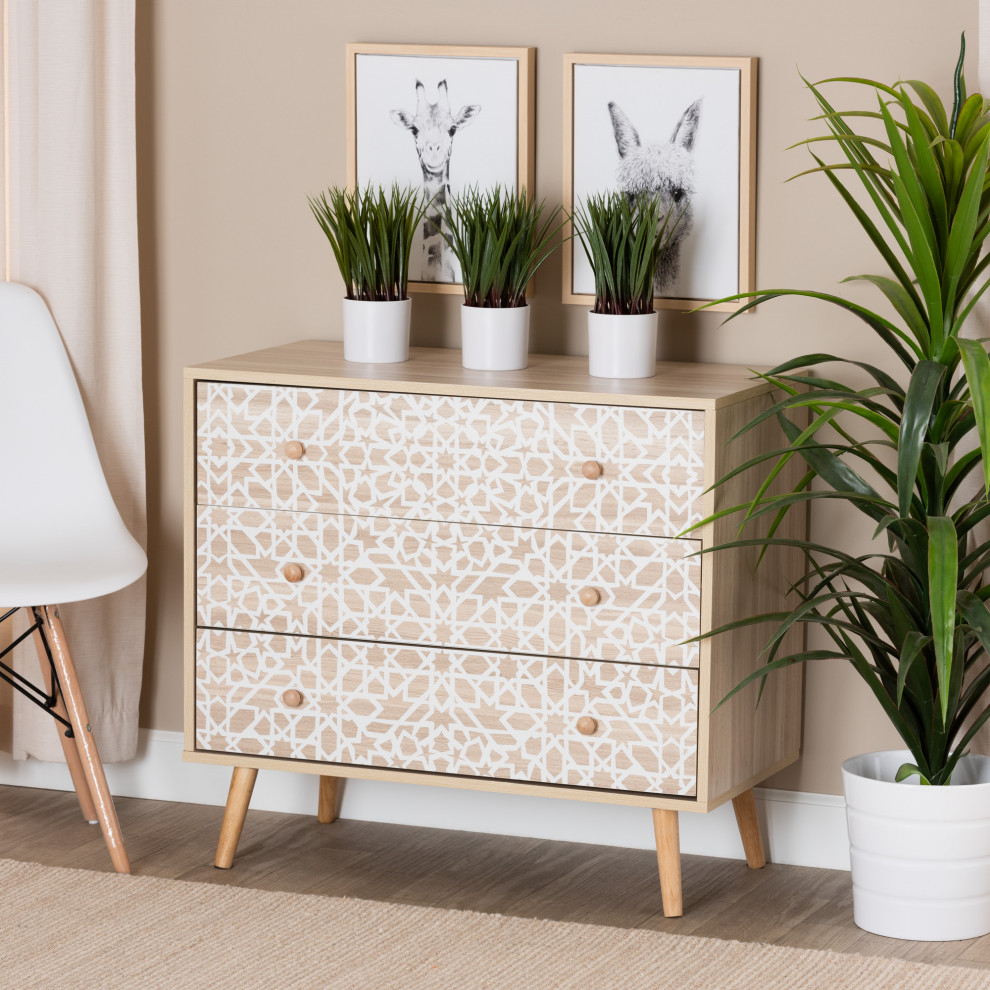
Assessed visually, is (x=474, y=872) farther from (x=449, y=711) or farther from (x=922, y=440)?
(x=922, y=440)

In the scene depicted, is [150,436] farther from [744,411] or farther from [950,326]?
[950,326]

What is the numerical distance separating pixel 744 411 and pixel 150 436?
1.25 meters

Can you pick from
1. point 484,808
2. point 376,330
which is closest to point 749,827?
point 484,808

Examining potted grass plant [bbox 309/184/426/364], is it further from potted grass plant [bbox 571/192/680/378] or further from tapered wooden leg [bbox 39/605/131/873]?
tapered wooden leg [bbox 39/605/131/873]

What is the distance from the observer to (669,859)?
8.55 feet

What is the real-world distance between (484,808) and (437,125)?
124 cm

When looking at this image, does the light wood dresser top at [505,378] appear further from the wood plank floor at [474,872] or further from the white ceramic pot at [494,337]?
the wood plank floor at [474,872]

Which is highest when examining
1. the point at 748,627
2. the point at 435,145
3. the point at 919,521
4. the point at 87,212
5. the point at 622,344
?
the point at 435,145

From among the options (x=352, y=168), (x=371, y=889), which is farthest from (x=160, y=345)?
(x=371, y=889)

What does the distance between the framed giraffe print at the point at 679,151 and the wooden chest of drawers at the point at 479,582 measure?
0.19 m

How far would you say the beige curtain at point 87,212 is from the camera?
3.02 metres

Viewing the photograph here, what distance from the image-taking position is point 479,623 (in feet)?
8.59

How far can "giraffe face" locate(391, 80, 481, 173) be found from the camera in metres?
2.91

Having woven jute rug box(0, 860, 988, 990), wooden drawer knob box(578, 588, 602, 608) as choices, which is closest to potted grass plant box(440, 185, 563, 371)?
wooden drawer knob box(578, 588, 602, 608)
